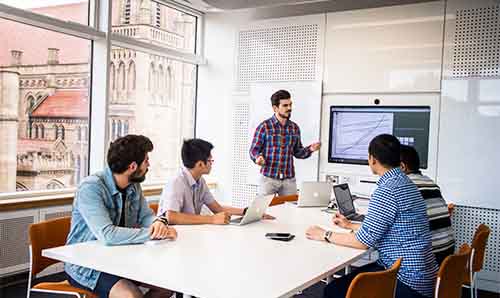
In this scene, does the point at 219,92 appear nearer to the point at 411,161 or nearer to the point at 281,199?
the point at 281,199

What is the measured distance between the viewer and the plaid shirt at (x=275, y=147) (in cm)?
509

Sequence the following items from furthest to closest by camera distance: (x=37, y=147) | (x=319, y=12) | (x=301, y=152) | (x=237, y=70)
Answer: (x=237, y=70) → (x=319, y=12) → (x=301, y=152) → (x=37, y=147)

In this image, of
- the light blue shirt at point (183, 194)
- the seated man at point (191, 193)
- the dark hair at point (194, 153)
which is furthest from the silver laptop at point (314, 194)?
the dark hair at point (194, 153)

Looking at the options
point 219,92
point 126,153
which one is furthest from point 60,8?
point 126,153

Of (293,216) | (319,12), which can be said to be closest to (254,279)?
(293,216)

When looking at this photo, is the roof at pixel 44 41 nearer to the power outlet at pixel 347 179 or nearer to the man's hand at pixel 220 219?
the man's hand at pixel 220 219

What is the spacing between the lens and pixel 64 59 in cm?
501

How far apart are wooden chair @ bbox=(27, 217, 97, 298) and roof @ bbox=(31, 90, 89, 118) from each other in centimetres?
232

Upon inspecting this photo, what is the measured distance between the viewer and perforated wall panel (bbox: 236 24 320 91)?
5688 mm

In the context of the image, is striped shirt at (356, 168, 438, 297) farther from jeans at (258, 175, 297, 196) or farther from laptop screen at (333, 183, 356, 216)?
jeans at (258, 175, 297, 196)

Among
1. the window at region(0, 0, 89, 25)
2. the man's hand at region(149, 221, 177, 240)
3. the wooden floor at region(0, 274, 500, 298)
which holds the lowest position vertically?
the wooden floor at region(0, 274, 500, 298)

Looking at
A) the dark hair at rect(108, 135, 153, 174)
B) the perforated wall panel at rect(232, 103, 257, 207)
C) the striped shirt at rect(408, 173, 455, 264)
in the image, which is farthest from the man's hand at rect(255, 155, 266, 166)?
the dark hair at rect(108, 135, 153, 174)

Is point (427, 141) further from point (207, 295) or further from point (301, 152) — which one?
point (207, 295)

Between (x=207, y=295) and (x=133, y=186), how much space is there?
3.94 ft
